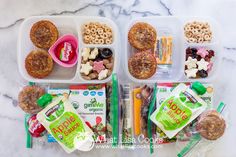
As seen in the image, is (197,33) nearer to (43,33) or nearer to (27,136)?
(43,33)

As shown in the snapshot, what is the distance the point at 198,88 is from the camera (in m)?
1.16

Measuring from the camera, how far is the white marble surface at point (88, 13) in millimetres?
1238

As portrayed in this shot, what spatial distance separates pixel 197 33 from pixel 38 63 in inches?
17.7

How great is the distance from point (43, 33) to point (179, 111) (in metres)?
0.43

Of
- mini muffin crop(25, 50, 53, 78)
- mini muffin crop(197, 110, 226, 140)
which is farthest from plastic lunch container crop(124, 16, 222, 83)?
Answer: mini muffin crop(25, 50, 53, 78)

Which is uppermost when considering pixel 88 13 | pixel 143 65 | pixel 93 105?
pixel 88 13

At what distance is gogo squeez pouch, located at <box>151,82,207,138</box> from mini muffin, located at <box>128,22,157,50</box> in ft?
0.54

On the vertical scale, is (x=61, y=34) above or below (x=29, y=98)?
above

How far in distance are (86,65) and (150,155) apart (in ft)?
1.04

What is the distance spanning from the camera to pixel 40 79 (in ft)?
3.90

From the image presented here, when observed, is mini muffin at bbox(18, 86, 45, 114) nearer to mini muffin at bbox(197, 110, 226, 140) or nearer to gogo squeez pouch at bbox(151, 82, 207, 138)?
gogo squeez pouch at bbox(151, 82, 207, 138)

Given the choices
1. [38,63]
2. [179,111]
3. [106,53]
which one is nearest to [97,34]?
[106,53]

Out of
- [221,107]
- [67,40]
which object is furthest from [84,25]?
[221,107]

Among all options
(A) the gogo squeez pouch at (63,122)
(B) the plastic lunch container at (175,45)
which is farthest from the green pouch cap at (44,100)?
(B) the plastic lunch container at (175,45)
